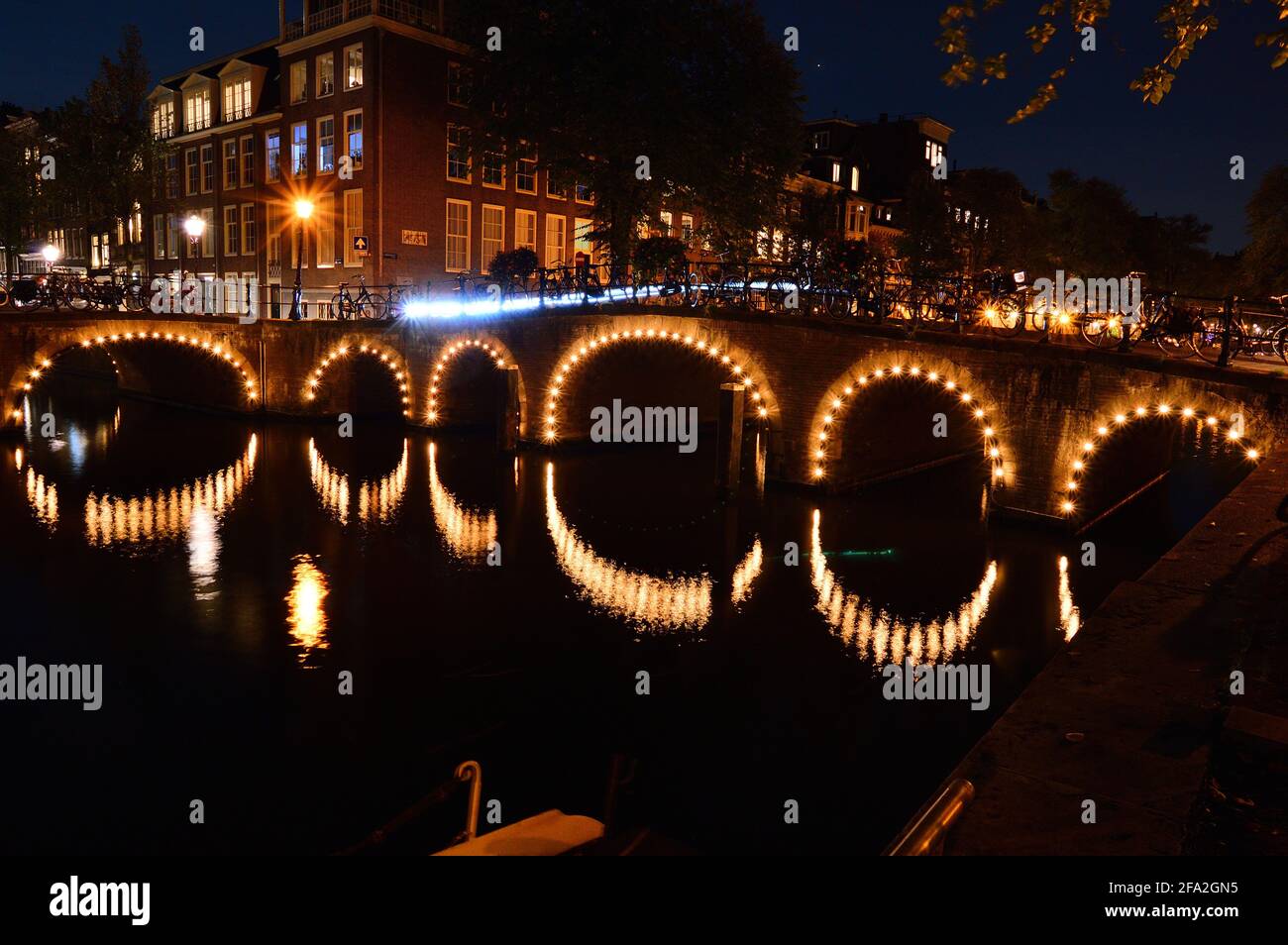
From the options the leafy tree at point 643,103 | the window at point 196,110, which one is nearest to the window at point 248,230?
the window at point 196,110

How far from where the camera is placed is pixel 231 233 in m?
43.2

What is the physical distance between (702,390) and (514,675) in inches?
881

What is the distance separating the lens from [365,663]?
1182 centimetres

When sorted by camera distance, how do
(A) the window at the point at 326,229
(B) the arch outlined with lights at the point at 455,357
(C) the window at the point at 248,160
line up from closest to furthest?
(B) the arch outlined with lights at the point at 455,357 → (A) the window at the point at 326,229 → (C) the window at the point at 248,160

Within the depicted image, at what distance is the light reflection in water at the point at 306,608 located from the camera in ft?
41.1

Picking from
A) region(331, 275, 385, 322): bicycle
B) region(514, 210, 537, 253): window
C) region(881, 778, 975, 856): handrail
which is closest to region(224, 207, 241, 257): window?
region(331, 275, 385, 322): bicycle

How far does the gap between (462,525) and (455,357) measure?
12.3 m

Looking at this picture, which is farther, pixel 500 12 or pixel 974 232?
pixel 974 232

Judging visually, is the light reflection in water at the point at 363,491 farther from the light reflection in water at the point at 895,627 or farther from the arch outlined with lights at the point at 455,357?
the light reflection in water at the point at 895,627

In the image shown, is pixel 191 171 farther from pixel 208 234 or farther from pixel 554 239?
pixel 554 239

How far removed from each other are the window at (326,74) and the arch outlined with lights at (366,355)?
12.3 metres

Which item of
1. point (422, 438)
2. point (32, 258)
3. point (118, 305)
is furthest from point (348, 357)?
point (32, 258)
